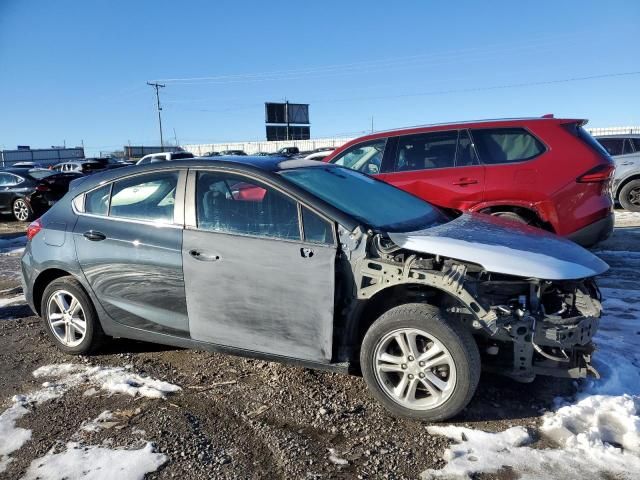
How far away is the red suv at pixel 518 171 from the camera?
546cm

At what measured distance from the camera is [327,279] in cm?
319

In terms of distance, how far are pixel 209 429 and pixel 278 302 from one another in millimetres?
858

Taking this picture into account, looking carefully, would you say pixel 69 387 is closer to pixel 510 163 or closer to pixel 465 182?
pixel 465 182

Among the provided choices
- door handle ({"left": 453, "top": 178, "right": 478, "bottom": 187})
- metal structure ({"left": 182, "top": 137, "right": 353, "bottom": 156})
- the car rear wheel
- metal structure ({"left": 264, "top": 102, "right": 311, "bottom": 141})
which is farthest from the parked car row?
metal structure ({"left": 264, "top": 102, "right": 311, "bottom": 141})

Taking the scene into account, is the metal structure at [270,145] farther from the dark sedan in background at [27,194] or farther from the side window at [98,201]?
the side window at [98,201]

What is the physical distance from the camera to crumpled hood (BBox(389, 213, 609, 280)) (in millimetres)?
2992

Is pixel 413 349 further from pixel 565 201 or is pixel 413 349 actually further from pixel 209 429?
pixel 565 201

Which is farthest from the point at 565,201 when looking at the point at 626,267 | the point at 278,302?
the point at 278,302

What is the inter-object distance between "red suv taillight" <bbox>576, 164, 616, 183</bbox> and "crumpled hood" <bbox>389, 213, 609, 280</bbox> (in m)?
2.16

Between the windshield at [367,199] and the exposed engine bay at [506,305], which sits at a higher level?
the windshield at [367,199]

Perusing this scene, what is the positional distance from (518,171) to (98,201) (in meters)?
4.17

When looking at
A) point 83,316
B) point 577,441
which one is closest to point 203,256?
point 83,316

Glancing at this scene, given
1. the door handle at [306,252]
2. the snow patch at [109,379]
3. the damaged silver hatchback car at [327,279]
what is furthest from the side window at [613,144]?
the snow patch at [109,379]

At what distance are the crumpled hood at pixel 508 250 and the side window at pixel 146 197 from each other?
5.51 ft
